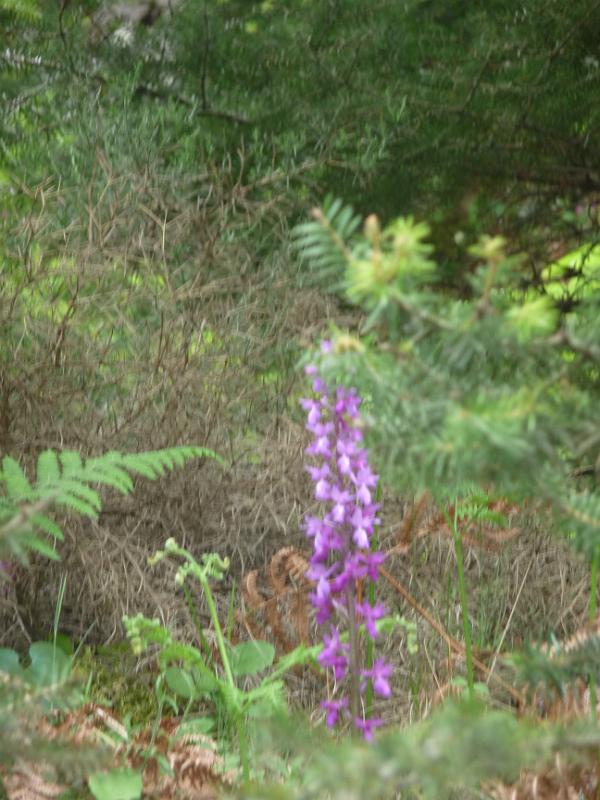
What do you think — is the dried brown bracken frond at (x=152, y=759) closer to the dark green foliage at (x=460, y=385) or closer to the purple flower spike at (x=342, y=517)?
the purple flower spike at (x=342, y=517)

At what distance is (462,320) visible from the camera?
3.66 ft

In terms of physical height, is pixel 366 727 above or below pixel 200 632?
below

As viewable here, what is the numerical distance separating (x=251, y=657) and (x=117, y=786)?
0.52m

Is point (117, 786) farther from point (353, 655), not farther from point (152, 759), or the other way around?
point (353, 655)

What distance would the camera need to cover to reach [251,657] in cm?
220

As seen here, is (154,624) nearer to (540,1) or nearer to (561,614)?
(561,614)

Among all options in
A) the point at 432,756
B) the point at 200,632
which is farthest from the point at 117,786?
the point at 432,756

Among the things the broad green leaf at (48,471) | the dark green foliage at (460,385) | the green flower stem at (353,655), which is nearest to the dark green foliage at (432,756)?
the dark green foliage at (460,385)

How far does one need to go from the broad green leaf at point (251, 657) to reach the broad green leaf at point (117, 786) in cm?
46

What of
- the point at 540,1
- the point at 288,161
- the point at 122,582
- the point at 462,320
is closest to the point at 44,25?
the point at 288,161

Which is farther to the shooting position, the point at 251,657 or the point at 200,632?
the point at 251,657

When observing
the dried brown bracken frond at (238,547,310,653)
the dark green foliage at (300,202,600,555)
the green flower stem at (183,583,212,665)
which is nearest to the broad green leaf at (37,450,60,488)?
the green flower stem at (183,583,212,665)

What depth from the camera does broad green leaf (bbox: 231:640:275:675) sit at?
7.14 ft

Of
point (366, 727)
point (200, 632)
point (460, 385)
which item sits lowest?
point (366, 727)
